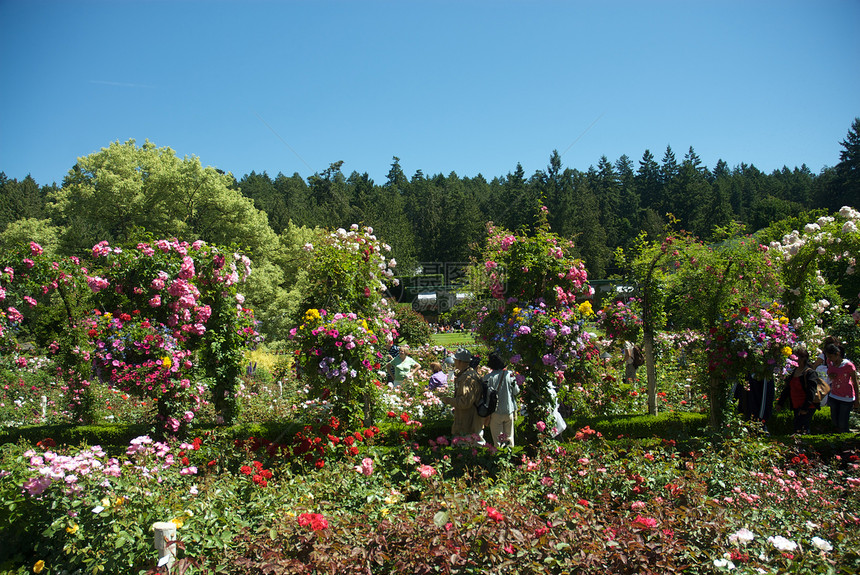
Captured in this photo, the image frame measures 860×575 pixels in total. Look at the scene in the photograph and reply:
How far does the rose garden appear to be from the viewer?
260 cm

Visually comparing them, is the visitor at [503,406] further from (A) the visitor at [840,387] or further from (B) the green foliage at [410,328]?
(B) the green foliage at [410,328]

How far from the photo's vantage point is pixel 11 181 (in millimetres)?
52750

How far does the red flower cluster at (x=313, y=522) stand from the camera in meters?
2.55

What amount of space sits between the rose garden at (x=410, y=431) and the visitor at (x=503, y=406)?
0.24 m

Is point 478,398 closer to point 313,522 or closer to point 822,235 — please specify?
point 313,522

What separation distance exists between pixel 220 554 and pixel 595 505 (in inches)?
Result: 92.1

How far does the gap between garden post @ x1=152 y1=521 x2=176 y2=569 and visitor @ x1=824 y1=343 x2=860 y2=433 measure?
22.8ft

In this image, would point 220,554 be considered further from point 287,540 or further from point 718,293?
point 718,293

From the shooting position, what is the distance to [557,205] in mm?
45938

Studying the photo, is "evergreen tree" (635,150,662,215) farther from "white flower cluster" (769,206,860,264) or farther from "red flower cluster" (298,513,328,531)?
"red flower cluster" (298,513,328,531)

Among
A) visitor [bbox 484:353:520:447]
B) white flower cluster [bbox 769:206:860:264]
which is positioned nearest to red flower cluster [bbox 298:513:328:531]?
visitor [bbox 484:353:520:447]

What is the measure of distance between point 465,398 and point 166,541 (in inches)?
114

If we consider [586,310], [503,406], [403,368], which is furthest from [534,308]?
[403,368]

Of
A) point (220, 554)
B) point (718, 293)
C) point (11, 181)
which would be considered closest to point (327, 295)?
point (220, 554)
